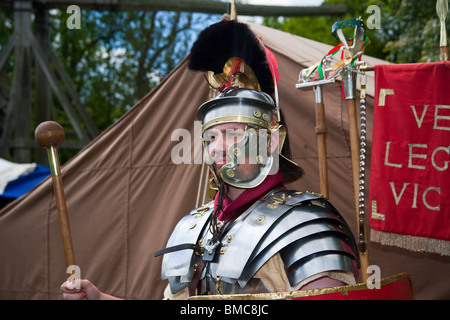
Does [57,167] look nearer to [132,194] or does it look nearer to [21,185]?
[132,194]

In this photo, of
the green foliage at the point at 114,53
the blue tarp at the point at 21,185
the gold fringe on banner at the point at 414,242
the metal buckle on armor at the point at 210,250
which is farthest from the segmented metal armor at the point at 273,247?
the green foliage at the point at 114,53

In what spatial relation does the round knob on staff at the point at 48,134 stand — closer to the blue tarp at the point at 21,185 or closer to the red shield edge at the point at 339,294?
the red shield edge at the point at 339,294

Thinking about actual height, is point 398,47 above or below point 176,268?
above

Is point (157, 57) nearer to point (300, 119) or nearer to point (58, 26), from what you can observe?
point (58, 26)

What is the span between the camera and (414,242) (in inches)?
100

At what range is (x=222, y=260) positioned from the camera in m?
2.22

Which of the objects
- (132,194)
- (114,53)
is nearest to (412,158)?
(132,194)

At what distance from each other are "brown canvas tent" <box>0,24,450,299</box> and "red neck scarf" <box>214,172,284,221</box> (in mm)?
1016

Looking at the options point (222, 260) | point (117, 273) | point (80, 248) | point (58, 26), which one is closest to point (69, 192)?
point (80, 248)

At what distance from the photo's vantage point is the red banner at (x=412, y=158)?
2486mm

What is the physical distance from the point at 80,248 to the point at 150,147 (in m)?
0.92

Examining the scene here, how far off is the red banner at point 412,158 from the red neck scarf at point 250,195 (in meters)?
0.54

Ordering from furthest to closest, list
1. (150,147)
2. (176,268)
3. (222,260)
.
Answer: (150,147) → (176,268) → (222,260)
